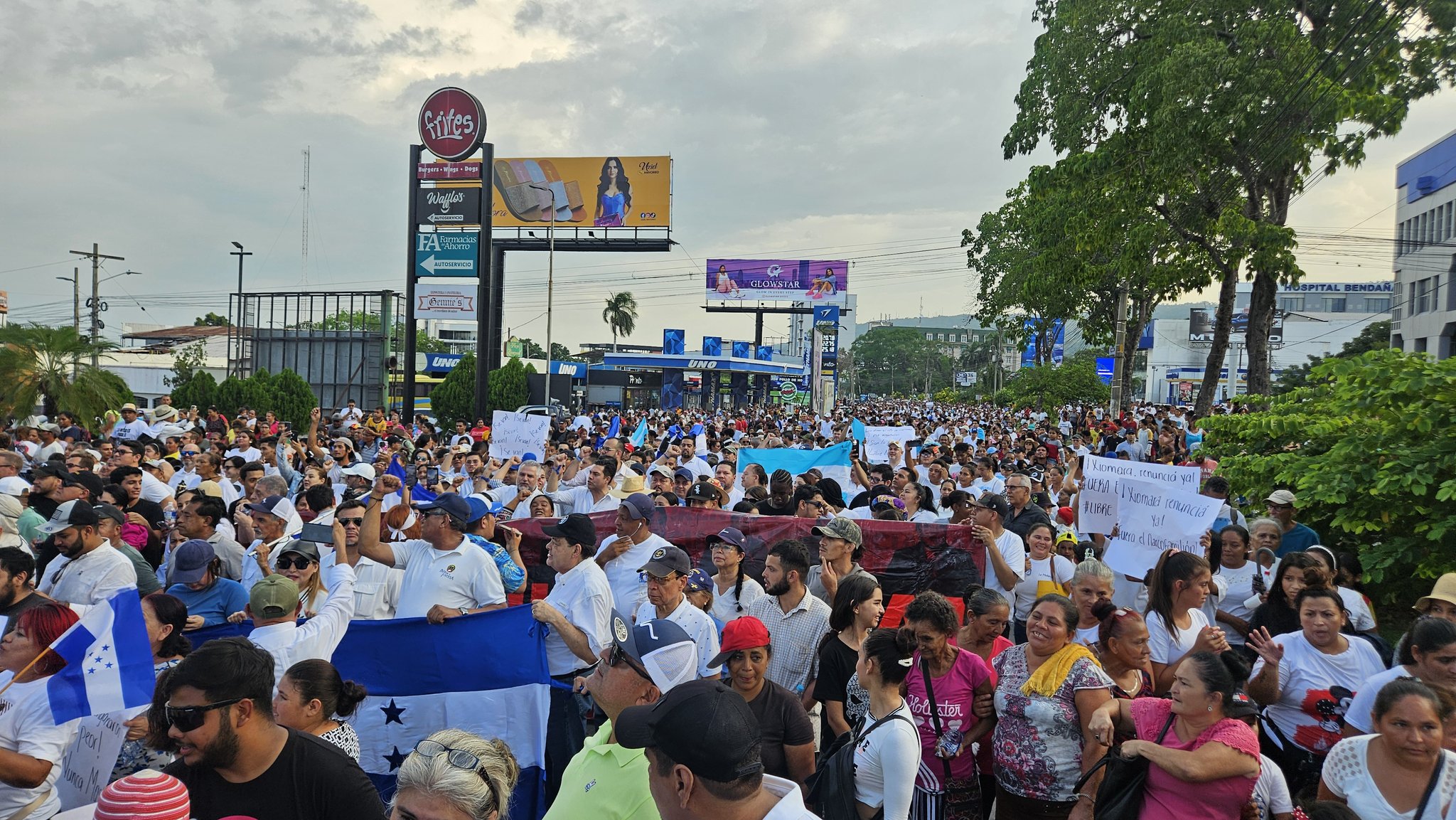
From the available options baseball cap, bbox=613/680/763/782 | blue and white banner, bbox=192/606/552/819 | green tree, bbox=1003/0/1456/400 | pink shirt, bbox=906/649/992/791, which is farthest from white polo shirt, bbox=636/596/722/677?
green tree, bbox=1003/0/1456/400

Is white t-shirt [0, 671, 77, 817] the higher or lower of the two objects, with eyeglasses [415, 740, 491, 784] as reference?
lower

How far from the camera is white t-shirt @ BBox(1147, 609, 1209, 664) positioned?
206 inches

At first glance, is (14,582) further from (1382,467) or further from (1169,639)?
(1382,467)

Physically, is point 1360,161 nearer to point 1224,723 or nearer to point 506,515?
point 506,515

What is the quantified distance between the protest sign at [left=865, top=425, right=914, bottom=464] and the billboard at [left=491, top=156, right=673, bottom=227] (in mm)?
35444

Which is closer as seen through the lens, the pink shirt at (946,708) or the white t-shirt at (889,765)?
the white t-shirt at (889,765)

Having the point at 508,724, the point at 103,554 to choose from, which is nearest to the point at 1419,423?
the point at 508,724

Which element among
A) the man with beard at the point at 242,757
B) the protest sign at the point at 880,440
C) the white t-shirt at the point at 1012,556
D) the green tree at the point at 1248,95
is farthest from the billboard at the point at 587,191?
the man with beard at the point at 242,757

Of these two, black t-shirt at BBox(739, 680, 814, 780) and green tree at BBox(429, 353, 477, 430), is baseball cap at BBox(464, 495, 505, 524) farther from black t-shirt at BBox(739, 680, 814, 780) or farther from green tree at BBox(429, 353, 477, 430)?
green tree at BBox(429, 353, 477, 430)

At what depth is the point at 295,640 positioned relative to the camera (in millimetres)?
4543

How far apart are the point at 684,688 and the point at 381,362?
3881 cm

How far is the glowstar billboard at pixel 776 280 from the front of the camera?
6700 cm

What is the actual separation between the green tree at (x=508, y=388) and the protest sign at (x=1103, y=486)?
99.2ft

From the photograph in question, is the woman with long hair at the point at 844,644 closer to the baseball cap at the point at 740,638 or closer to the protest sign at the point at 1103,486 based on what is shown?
the baseball cap at the point at 740,638
